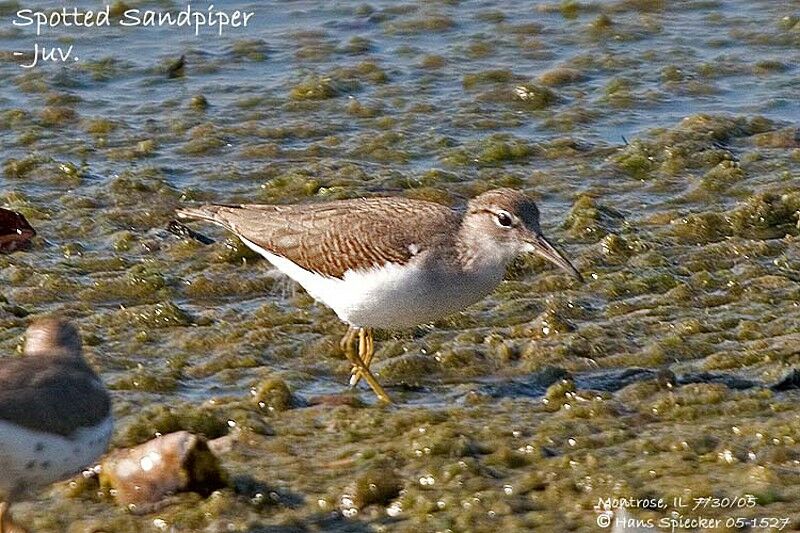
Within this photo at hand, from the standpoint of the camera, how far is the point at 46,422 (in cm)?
507

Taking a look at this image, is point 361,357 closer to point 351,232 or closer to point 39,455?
point 351,232

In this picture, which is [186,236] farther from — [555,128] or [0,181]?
[555,128]

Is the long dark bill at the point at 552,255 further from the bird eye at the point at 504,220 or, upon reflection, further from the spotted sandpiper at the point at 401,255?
the bird eye at the point at 504,220

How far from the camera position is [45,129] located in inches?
405

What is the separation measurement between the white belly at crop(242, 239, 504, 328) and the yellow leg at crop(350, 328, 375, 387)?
17cm

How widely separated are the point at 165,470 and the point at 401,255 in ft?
5.11

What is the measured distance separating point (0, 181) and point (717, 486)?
5.36m

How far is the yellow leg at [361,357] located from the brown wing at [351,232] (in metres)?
0.34

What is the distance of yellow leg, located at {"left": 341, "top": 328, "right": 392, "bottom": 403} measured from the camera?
266 inches

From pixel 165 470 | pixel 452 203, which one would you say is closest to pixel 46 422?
pixel 165 470

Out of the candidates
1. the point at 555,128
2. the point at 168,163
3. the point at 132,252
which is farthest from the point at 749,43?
the point at 132,252

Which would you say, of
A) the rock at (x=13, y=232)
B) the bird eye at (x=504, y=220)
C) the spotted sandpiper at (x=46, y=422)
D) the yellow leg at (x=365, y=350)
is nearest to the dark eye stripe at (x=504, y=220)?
the bird eye at (x=504, y=220)

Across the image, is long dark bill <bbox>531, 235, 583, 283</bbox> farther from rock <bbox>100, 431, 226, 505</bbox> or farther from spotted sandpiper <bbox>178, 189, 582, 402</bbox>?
rock <bbox>100, 431, 226, 505</bbox>

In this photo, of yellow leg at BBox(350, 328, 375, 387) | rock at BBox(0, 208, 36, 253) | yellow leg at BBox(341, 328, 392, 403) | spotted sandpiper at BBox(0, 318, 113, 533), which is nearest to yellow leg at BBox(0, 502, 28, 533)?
spotted sandpiper at BBox(0, 318, 113, 533)
